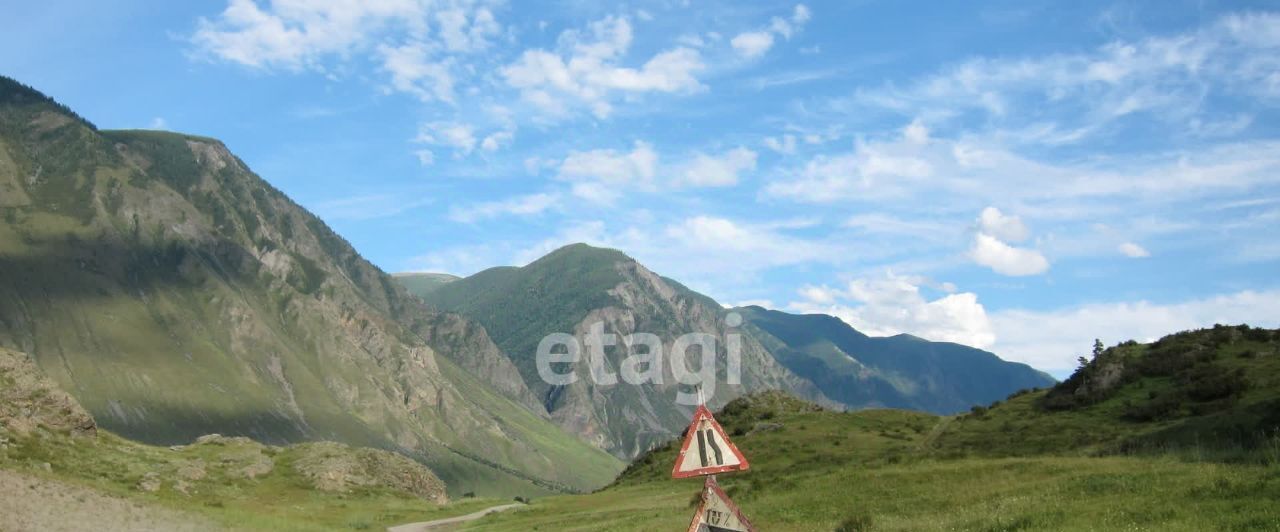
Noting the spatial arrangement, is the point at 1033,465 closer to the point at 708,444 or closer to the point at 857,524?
the point at 857,524

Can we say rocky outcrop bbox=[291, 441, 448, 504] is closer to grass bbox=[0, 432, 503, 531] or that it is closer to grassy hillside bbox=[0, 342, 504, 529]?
grassy hillside bbox=[0, 342, 504, 529]

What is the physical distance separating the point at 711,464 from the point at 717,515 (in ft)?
3.38

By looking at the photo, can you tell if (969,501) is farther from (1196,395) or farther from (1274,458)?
(1196,395)

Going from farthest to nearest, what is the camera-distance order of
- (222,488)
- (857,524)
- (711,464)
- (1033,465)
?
(222,488), (1033,465), (857,524), (711,464)

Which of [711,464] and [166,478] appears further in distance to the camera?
[166,478]

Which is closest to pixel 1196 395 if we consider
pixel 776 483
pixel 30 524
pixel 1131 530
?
pixel 776 483

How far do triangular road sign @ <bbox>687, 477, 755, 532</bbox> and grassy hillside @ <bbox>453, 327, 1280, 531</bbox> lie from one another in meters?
9.48

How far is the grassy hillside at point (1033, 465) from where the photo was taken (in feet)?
81.1

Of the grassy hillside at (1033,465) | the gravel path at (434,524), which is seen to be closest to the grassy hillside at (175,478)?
the gravel path at (434,524)

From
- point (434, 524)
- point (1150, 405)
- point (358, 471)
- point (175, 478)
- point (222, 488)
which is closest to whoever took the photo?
point (1150, 405)

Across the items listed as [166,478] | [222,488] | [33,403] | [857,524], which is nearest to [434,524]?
[222,488]

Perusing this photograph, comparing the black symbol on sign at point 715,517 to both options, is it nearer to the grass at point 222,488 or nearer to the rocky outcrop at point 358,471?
the grass at point 222,488

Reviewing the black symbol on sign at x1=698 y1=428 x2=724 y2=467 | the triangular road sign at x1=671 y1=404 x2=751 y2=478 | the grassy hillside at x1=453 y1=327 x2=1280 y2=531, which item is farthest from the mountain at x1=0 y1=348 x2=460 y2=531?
the black symbol on sign at x1=698 y1=428 x2=724 y2=467

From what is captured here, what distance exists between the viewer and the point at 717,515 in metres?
18.5
